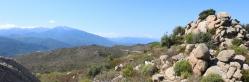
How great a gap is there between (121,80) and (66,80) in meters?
12.0

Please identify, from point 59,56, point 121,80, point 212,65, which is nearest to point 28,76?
point 212,65

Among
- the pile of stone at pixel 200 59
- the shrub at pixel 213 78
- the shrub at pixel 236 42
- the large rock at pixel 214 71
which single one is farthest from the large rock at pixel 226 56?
the shrub at pixel 236 42

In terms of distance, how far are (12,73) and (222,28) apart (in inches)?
1477

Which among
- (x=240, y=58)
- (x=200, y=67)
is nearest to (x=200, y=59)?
(x=200, y=67)

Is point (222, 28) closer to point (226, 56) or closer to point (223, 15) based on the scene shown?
point (223, 15)

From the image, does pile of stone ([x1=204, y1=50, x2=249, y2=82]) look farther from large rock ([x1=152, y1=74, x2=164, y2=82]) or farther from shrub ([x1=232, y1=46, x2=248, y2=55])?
large rock ([x1=152, y1=74, x2=164, y2=82])

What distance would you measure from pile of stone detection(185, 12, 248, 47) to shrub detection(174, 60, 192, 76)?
1073 cm

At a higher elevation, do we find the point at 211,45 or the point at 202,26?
the point at 202,26

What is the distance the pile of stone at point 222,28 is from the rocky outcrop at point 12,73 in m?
33.7

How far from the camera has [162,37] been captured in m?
50.3

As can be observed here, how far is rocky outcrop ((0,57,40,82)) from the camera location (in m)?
8.97

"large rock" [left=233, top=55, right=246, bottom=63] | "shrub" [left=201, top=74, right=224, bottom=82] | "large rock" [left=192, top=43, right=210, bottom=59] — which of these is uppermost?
"large rock" [left=192, top=43, right=210, bottom=59]

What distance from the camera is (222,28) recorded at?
44906 mm

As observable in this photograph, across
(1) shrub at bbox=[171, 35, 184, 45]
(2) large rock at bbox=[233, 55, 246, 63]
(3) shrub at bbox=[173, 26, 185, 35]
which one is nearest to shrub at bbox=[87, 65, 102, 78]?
(1) shrub at bbox=[171, 35, 184, 45]
